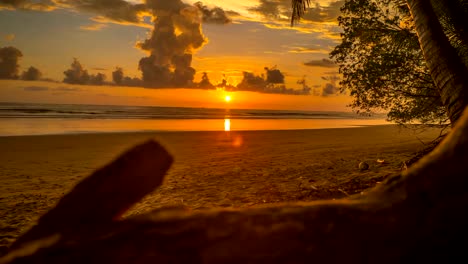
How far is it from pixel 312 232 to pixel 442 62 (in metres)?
3.83

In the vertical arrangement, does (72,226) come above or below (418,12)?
below

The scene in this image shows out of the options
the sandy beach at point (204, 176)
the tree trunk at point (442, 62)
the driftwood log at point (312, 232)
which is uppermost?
the tree trunk at point (442, 62)

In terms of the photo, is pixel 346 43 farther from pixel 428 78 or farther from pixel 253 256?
pixel 253 256

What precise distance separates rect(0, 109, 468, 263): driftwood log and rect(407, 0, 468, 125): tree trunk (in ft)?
9.29

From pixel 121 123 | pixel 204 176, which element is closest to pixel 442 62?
pixel 204 176

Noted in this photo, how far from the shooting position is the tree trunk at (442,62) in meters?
3.91

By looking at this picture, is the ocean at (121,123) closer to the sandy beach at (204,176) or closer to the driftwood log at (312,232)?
the sandy beach at (204,176)

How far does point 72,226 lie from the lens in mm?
1515

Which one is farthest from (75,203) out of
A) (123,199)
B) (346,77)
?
(346,77)

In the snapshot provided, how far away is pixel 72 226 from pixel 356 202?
1327 millimetres

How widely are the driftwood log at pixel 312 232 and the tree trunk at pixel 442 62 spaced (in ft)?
9.29

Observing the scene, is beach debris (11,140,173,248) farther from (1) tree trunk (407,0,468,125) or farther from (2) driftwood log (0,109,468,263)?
(1) tree trunk (407,0,468,125)

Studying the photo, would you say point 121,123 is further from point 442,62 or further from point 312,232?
point 312,232

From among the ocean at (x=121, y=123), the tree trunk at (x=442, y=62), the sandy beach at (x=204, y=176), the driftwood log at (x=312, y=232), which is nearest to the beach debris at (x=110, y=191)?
the driftwood log at (x=312, y=232)
